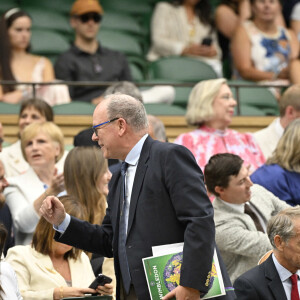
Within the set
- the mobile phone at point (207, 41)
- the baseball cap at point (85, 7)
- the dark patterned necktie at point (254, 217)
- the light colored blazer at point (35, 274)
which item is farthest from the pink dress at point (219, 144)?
the mobile phone at point (207, 41)

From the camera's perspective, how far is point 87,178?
19.9 feet

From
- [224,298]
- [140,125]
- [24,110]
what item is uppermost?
[24,110]

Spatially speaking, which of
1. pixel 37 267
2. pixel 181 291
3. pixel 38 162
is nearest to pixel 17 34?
pixel 38 162

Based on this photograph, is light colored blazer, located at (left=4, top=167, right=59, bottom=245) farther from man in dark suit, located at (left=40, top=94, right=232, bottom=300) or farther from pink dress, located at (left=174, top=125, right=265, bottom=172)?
man in dark suit, located at (left=40, top=94, right=232, bottom=300)

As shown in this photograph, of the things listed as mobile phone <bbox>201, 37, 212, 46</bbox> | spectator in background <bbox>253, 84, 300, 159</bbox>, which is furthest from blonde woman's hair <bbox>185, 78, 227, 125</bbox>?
mobile phone <bbox>201, 37, 212, 46</bbox>

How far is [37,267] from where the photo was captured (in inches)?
210

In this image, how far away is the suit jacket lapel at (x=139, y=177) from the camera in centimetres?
436

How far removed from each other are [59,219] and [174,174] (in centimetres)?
61

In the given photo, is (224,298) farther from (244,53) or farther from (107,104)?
(244,53)

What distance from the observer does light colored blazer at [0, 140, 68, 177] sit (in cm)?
720

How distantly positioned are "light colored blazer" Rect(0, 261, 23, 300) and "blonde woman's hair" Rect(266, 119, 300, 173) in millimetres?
2369

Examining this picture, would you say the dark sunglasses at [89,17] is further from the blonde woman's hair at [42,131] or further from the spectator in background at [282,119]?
the blonde woman's hair at [42,131]

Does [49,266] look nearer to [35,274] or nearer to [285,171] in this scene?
[35,274]

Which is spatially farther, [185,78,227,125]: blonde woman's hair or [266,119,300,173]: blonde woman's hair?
[185,78,227,125]: blonde woman's hair
